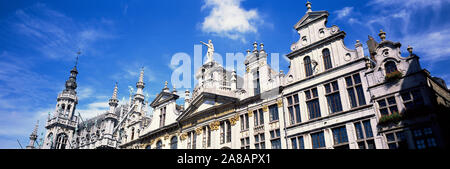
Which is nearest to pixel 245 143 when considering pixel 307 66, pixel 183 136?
pixel 307 66

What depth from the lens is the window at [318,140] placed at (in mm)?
23594

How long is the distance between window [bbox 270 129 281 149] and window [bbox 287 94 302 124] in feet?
5.25

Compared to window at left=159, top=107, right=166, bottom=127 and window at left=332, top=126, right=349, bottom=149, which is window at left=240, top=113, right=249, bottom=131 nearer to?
window at left=332, top=126, right=349, bottom=149

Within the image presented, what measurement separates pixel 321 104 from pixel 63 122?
2922 inches

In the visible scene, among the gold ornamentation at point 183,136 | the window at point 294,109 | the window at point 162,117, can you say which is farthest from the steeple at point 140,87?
the window at point 294,109

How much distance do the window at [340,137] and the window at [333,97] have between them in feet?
4.56

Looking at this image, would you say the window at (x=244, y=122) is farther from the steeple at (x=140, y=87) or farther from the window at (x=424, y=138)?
the steeple at (x=140, y=87)

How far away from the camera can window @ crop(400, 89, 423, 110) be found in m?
19.9

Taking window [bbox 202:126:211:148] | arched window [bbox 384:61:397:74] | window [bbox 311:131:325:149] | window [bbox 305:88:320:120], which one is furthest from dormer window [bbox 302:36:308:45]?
window [bbox 202:126:211:148]

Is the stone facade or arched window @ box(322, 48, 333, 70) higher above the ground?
arched window @ box(322, 48, 333, 70)
